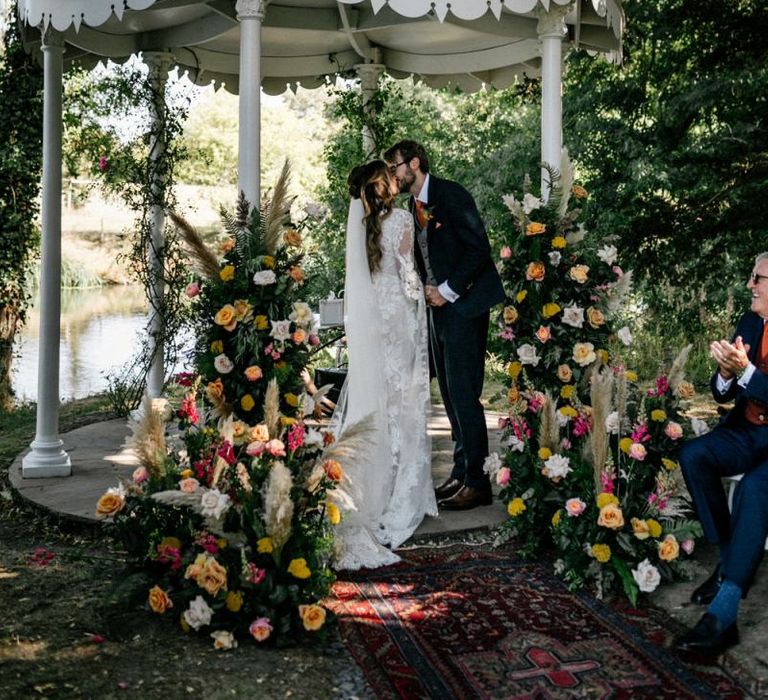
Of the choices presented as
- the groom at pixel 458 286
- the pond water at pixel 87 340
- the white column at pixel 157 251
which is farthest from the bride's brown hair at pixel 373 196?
the pond water at pixel 87 340

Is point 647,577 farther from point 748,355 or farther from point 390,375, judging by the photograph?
point 390,375

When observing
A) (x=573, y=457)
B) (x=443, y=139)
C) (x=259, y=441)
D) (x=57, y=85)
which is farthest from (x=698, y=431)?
(x=443, y=139)

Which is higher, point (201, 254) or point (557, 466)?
point (201, 254)

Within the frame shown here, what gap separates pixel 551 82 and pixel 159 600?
3.87 metres

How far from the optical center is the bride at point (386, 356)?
17.1ft

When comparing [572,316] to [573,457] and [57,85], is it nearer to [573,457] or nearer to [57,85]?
[573,457]

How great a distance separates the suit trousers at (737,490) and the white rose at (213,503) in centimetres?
203

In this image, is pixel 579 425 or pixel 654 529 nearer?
pixel 654 529

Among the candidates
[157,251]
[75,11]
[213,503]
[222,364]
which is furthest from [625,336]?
[157,251]

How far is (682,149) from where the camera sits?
34.3 feet

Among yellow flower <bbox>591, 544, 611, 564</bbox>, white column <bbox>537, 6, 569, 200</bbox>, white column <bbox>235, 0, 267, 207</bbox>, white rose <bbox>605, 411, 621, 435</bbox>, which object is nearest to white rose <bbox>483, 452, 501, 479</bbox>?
white rose <bbox>605, 411, 621, 435</bbox>

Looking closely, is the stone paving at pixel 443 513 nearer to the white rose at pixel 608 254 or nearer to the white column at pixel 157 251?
the white column at pixel 157 251

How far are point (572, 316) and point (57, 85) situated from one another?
3.80m

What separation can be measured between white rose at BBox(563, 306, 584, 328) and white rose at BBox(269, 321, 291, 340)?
1.60m
